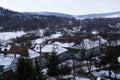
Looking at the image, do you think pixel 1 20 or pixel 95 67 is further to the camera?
pixel 1 20

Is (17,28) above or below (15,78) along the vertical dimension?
below

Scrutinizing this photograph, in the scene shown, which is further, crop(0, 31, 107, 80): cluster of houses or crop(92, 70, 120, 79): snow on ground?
crop(0, 31, 107, 80): cluster of houses

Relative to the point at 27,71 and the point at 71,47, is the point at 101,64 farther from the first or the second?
the point at 27,71

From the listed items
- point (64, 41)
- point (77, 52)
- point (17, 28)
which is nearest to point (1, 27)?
point (17, 28)

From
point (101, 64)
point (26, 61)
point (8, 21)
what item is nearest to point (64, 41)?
point (101, 64)

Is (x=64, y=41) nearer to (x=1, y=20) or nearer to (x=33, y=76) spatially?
(x=33, y=76)

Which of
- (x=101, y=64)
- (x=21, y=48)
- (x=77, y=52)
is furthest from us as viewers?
(x=77, y=52)

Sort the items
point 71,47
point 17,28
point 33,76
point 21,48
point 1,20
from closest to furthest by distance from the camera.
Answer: point 33,76, point 21,48, point 71,47, point 17,28, point 1,20

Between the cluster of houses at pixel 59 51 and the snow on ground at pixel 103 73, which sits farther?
the cluster of houses at pixel 59 51

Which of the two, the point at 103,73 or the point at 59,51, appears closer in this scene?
the point at 103,73
